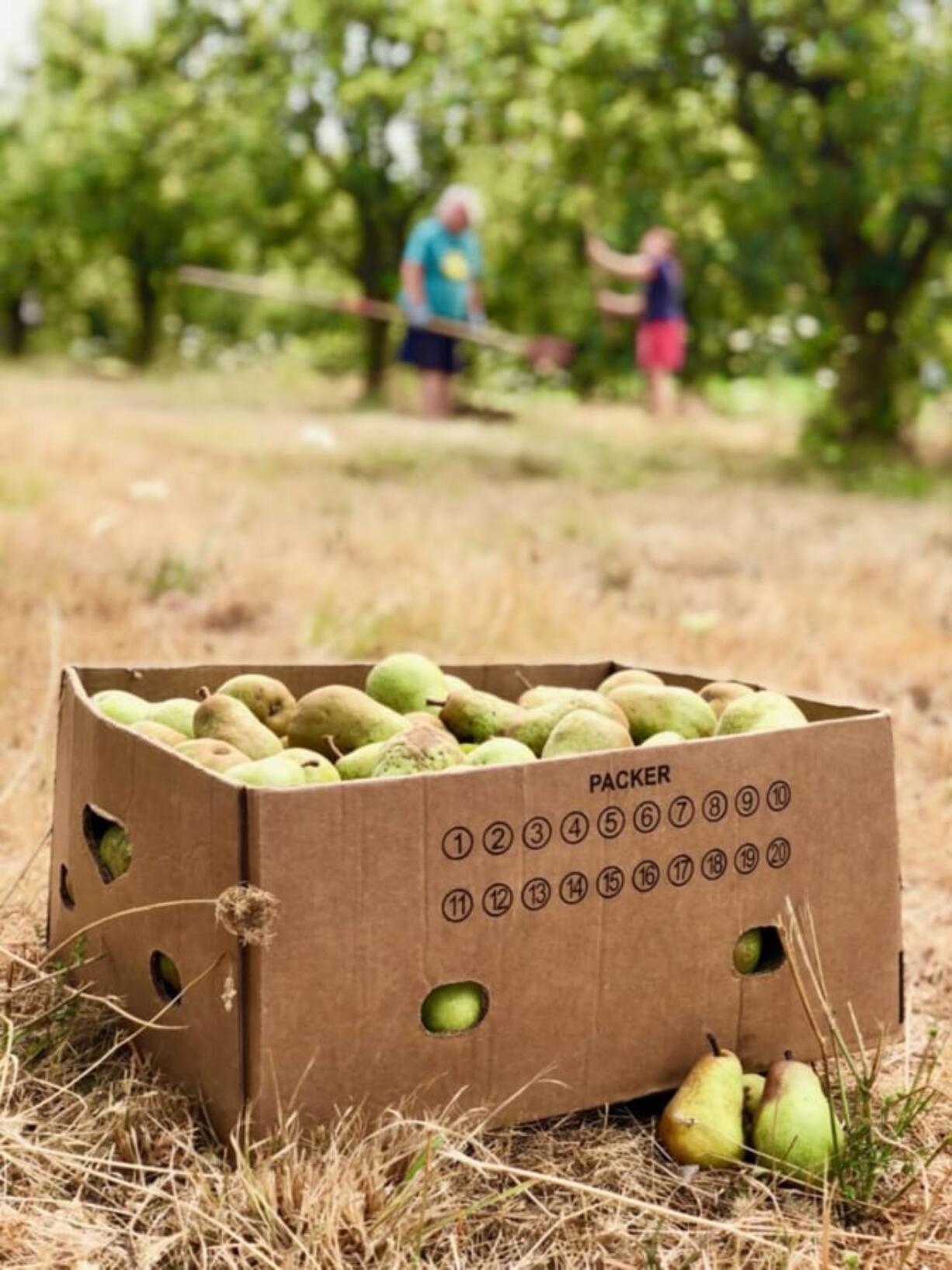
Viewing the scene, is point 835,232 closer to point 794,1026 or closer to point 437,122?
point 437,122

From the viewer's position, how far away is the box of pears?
6.35ft

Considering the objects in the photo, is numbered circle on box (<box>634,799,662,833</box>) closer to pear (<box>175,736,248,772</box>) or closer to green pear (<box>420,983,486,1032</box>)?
green pear (<box>420,983,486,1032</box>)

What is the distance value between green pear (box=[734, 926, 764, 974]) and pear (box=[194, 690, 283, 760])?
77cm

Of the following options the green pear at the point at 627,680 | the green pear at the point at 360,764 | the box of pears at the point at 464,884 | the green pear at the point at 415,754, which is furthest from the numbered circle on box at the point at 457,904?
the green pear at the point at 627,680

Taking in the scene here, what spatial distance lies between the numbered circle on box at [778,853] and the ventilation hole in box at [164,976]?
89cm

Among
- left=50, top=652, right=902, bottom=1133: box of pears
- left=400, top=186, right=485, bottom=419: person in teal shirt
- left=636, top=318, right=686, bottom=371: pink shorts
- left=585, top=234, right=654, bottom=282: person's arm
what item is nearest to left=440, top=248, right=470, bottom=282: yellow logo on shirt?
left=400, top=186, right=485, bottom=419: person in teal shirt

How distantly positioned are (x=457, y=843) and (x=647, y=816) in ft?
1.04

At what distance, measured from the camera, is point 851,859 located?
2418mm

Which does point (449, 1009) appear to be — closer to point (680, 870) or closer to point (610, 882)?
point (610, 882)

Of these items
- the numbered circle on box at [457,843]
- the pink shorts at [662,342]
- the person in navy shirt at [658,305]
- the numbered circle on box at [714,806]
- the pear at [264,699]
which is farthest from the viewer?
the pink shorts at [662,342]

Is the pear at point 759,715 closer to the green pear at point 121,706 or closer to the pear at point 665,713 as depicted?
the pear at point 665,713

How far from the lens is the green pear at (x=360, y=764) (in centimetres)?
232

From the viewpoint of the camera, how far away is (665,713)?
2539mm

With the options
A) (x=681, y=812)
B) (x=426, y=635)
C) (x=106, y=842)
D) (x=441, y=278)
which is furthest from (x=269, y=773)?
(x=441, y=278)
